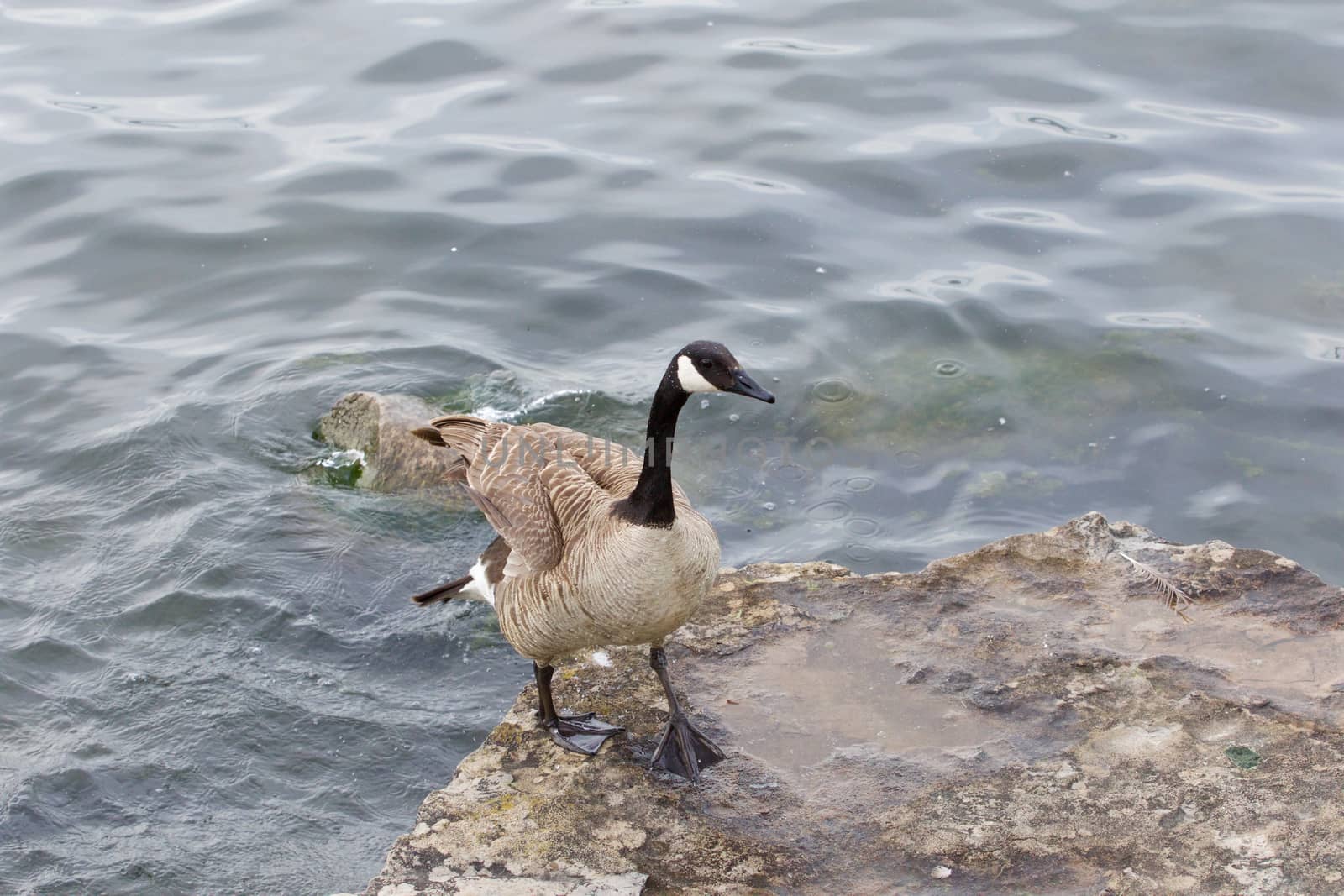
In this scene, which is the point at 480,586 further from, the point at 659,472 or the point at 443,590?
the point at 659,472

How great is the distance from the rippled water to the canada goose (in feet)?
4.73

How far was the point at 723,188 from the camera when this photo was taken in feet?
40.3

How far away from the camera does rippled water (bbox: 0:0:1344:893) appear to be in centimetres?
711

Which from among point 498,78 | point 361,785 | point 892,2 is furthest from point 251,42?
point 361,785

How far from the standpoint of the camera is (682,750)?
530cm

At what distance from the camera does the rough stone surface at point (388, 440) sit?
344 inches

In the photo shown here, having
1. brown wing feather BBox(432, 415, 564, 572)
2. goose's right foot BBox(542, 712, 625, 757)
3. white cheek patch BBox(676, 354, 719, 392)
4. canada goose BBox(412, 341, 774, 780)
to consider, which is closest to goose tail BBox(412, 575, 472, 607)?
canada goose BBox(412, 341, 774, 780)

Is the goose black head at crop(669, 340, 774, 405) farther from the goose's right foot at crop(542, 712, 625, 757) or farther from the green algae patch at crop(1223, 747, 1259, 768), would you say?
the green algae patch at crop(1223, 747, 1259, 768)

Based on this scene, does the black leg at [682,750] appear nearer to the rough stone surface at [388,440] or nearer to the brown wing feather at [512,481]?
the brown wing feather at [512,481]

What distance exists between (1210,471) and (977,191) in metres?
4.05

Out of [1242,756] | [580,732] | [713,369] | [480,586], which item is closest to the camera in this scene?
[1242,756]

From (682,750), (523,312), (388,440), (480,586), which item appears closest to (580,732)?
(682,750)

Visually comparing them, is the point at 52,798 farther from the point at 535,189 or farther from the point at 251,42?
the point at 251,42

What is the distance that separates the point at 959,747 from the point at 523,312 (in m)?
6.55
